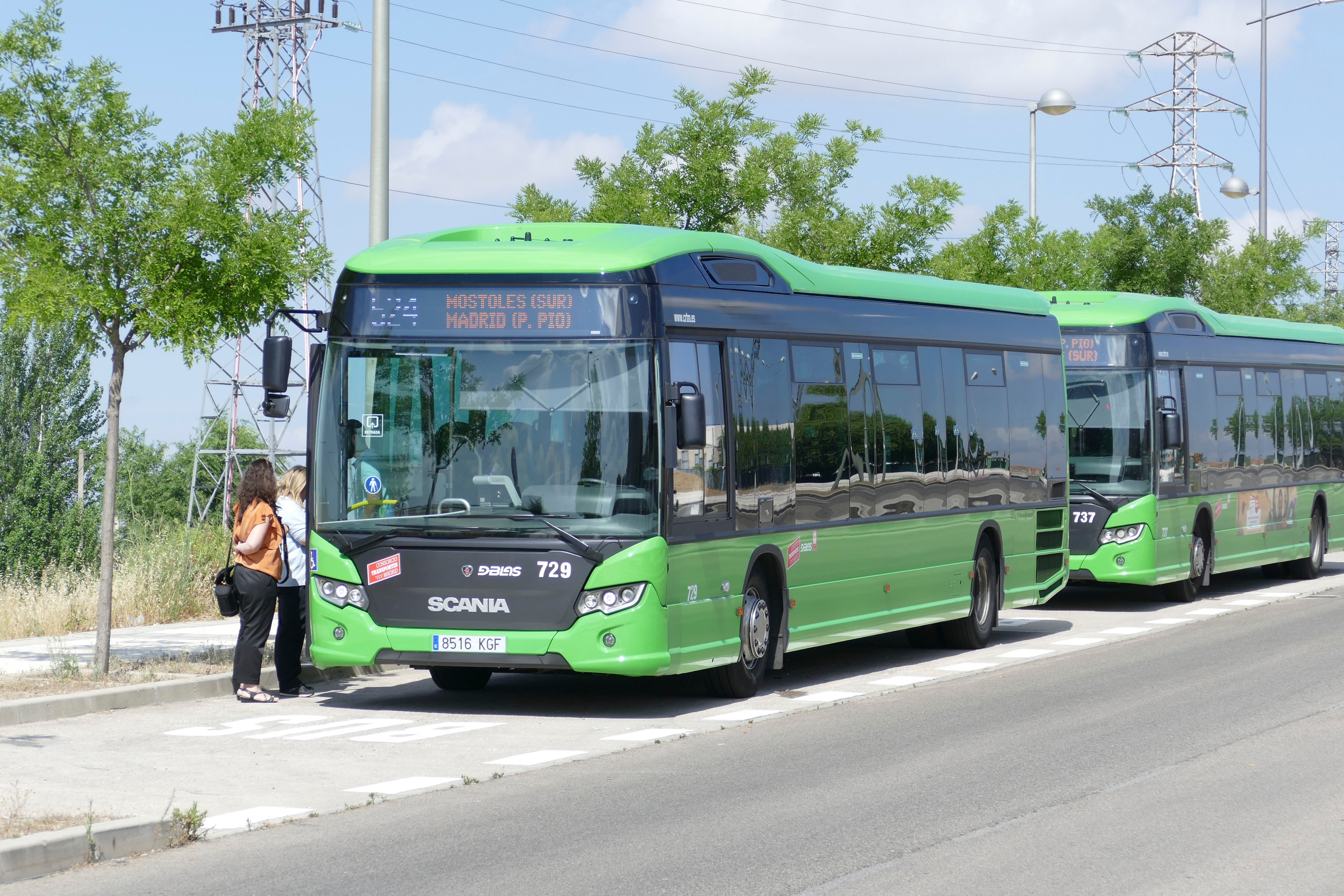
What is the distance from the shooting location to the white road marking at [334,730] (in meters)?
11.3

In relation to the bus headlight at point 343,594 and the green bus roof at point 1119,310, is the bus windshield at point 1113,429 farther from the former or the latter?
the bus headlight at point 343,594

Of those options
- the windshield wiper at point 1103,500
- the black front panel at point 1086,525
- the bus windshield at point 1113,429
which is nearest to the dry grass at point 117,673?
the black front panel at point 1086,525

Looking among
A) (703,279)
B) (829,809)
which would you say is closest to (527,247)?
(703,279)

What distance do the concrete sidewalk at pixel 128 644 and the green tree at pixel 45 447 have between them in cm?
1580

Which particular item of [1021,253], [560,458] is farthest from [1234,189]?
[560,458]

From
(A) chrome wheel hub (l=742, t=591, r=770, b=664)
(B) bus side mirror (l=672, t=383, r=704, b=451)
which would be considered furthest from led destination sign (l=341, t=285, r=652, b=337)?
(A) chrome wheel hub (l=742, t=591, r=770, b=664)

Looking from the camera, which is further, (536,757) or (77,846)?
(536,757)

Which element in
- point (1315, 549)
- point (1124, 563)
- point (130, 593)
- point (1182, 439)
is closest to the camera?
point (130, 593)

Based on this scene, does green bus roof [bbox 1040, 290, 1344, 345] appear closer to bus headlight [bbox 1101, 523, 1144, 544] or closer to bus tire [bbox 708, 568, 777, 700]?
bus headlight [bbox 1101, 523, 1144, 544]

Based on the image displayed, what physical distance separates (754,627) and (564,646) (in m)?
2.08

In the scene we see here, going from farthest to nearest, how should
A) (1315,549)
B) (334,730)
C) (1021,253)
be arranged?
(1021,253)
(1315,549)
(334,730)

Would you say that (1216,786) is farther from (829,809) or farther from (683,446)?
(683,446)

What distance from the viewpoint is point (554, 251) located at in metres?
12.2

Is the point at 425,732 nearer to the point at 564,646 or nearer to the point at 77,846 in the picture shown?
the point at 564,646
